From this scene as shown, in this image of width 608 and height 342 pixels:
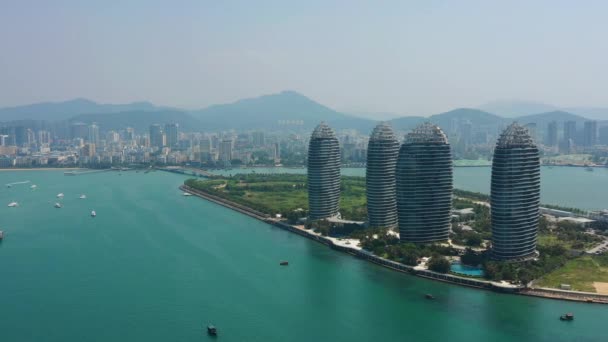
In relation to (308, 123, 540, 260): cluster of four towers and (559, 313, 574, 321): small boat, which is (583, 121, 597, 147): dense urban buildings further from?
(559, 313, 574, 321): small boat

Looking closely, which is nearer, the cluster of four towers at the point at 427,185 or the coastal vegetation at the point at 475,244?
the coastal vegetation at the point at 475,244

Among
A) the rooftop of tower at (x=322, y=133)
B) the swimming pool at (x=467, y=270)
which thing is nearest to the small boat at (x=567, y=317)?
the swimming pool at (x=467, y=270)

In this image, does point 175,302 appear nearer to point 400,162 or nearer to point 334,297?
point 334,297

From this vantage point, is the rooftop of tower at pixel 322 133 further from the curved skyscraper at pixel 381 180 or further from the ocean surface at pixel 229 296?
the ocean surface at pixel 229 296

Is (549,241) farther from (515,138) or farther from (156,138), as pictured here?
(156,138)

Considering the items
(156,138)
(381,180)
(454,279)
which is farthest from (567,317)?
(156,138)

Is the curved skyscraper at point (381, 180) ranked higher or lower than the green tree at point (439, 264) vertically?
higher

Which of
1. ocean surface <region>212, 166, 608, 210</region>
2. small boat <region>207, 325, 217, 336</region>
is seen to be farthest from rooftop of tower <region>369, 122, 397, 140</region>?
ocean surface <region>212, 166, 608, 210</region>

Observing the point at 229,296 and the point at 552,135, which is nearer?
the point at 229,296
